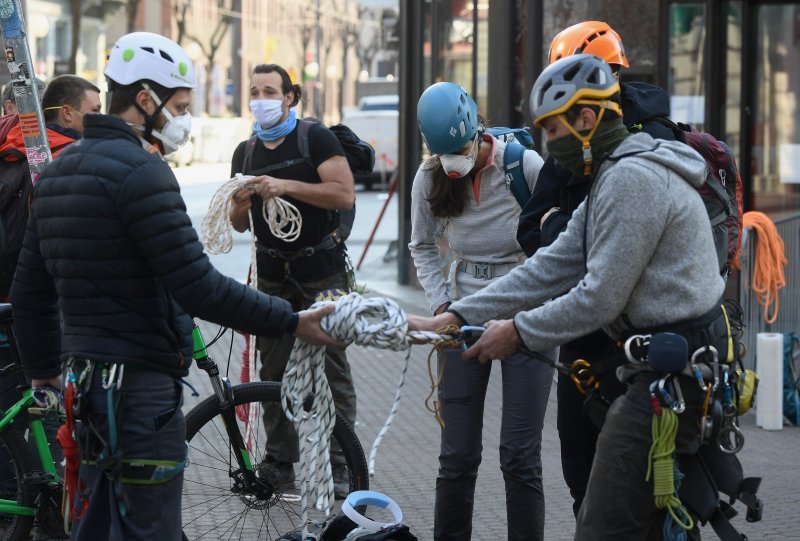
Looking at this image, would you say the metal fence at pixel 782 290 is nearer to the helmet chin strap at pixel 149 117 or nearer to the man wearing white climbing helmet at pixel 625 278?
the man wearing white climbing helmet at pixel 625 278

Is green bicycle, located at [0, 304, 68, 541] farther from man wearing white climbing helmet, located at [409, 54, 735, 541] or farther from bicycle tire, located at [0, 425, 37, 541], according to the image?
man wearing white climbing helmet, located at [409, 54, 735, 541]

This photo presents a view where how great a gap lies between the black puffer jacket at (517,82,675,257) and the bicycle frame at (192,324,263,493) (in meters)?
1.31

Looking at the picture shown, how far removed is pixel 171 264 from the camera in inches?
146

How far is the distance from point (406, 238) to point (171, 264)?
10.2 metres

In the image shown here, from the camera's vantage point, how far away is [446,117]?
16.3 feet

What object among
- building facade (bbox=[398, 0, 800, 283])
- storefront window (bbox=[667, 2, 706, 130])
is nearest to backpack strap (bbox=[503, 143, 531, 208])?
building facade (bbox=[398, 0, 800, 283])

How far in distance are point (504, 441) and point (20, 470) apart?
1.97 meters

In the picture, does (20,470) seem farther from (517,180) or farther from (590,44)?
(590,44)

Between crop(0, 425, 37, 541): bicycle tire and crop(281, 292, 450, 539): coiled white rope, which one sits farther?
crop(0, 425, 37, 541): bicycle tire

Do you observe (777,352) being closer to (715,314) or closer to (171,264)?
(715,314)

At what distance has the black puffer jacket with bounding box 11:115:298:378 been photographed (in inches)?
147

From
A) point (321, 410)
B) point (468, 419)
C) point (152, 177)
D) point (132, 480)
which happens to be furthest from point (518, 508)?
point (152, 177)

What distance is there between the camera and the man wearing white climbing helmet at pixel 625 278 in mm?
3641

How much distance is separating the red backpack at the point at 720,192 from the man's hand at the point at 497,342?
31.4 inches
